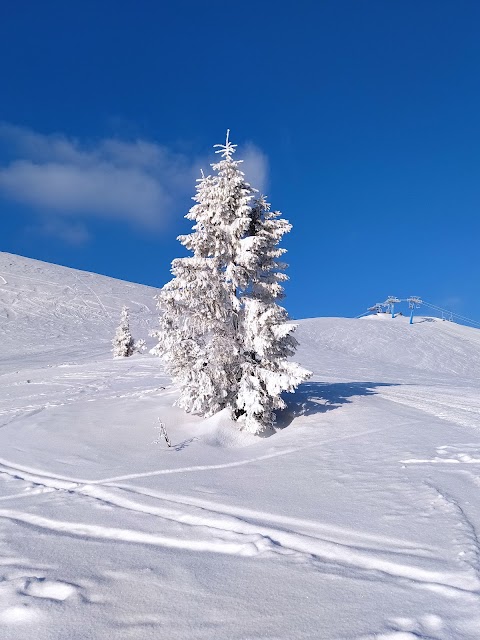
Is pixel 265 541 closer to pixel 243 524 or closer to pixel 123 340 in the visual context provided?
pixel 243 524

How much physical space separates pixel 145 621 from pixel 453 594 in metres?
2.89

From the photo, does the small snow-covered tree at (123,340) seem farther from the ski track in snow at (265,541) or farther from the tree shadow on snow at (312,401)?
the ski track in snow at (265,541)

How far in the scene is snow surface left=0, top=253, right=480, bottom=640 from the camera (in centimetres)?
388

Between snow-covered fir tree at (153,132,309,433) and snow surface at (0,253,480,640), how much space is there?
1.52m

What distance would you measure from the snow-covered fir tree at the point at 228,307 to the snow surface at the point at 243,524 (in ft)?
4.98

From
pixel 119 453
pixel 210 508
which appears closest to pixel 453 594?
pixel 210 508

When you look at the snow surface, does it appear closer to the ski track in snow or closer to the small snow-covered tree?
the ski track in snow

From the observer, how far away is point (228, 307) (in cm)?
1521

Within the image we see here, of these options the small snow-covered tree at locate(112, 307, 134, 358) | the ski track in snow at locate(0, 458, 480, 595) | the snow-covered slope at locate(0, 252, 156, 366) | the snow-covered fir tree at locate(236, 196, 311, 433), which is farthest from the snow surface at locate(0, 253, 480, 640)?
the snow-covered slope at locate(0, 252, 156, 366)

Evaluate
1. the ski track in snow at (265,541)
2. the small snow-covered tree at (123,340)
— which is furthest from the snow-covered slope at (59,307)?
the ski track in snow at (265,541)

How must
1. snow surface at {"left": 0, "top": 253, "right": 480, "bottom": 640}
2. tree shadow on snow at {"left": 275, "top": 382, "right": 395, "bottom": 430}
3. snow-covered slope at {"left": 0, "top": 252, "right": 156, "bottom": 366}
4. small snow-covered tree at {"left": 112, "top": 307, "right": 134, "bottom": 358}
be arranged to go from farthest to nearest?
snow-covered slope at {"left": 0, "top": 252, "right": 156, "bottom": 366}, small snow-covered tree at {"left": 112, "top": 307, "right": 134, "bottom": 358}, tree shadow on snow at {"left": 275, "top": 382, "right": 395, "bottom": 430}, snow surface at {"left": 0, "top": 253, "right": 480, "bottom": 640}

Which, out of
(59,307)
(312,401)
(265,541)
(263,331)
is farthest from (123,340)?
(265,541)

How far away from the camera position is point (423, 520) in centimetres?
626

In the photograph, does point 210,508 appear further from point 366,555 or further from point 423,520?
point 423,520
